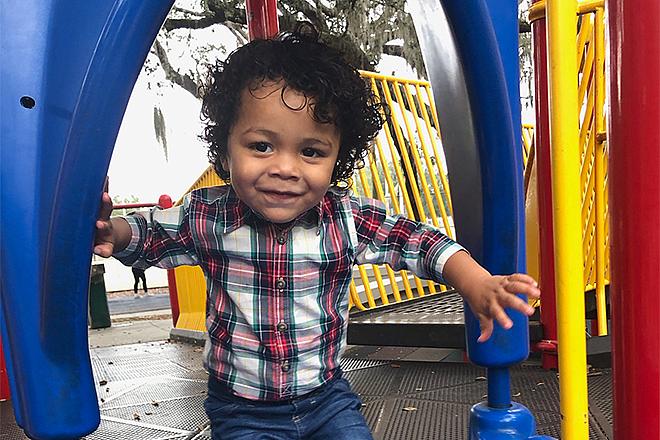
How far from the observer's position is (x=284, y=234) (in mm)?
873

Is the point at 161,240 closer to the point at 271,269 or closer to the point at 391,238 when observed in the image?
the point at 271,269

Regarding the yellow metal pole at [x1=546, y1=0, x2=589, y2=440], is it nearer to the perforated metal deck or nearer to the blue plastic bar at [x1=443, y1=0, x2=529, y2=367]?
the blue plastic bar at [x1=443, y1=0, x2=529, y2=367]

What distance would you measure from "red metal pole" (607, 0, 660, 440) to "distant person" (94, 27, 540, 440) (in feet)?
0.65

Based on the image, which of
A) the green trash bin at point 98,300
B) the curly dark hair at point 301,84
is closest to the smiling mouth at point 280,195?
the curly dark hair at point 301,84

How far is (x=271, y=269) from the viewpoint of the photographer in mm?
864

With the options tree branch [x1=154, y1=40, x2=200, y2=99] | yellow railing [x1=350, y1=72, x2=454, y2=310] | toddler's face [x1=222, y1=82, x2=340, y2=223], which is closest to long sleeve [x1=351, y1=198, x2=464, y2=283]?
toddler's face [x1=222, y1=82, x2=340, y2=223]

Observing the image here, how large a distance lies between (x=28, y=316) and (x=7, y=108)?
0.64ft

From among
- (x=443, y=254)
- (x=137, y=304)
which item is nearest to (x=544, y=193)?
(x=443, y=254)

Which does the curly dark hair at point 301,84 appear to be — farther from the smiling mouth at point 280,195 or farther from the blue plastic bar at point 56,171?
the blue plastic bar at point 56,171

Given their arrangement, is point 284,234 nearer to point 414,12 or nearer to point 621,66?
point 414,12

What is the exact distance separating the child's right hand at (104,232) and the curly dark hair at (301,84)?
0.66 ft

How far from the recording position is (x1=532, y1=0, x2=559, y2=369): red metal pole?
1862 mm

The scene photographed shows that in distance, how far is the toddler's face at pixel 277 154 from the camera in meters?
0.78

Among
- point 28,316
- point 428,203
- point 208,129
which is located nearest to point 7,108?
point 28,316
